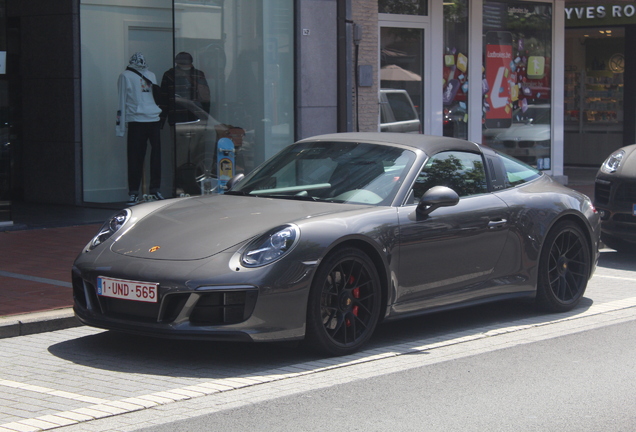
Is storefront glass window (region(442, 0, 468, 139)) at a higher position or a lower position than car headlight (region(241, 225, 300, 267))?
higher

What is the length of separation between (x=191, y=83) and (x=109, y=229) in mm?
7586

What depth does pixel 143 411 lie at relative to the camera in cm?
492

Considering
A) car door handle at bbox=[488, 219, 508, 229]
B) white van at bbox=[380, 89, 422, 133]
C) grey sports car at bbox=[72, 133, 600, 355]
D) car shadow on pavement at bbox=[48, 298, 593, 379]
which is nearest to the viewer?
grey sports car at bbox=[72, 133, 600, 355]

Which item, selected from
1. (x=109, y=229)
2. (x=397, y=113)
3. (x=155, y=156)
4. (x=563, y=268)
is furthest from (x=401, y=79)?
(x=109, y=229)

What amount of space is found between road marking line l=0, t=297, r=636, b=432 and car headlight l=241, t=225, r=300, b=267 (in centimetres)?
66

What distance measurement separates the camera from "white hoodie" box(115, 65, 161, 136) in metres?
13.2

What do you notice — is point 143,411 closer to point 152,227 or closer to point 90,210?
point 152,227

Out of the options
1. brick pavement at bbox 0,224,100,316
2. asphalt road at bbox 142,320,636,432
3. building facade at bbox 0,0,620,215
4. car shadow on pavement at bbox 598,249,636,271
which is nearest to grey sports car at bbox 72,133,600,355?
asphalt road at bbox 142,320,636,432

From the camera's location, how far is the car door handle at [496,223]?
6973 millimetres

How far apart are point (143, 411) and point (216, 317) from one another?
0.89 meters

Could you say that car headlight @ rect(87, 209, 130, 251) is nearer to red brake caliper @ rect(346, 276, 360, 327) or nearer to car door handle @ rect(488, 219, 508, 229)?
red brake caliper @ rect(346, 276, 360, 327)

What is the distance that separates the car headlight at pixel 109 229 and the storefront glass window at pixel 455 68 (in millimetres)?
10783

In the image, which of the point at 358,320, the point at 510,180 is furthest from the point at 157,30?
the point at 358,320

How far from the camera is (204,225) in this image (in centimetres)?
614
